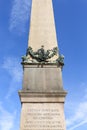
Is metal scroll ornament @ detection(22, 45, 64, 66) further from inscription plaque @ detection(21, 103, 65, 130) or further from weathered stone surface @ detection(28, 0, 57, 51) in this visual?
inscription plaque @ detection(21, 103, 65, 130)

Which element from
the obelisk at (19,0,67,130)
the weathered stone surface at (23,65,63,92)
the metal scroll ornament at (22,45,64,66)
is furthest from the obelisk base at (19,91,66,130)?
the metal scroll ornament at (22,45,64,66)

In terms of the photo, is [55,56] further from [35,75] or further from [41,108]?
[41,108]

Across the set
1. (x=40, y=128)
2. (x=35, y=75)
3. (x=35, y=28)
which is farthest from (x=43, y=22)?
(x=40, y=128)

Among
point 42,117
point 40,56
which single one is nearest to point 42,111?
point 42,117

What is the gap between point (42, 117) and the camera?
33.4 feet

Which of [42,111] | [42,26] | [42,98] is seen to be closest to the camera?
[42,111]

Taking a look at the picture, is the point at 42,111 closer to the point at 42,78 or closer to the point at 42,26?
the point at 42,78

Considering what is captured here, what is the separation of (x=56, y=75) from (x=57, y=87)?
1.91ft

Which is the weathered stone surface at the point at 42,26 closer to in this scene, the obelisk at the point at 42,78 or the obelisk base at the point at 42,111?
the obelisk at the point at 42,78

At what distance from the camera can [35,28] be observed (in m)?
12.7

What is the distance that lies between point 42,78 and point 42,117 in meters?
1.69

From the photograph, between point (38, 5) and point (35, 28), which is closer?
point (35, 28)

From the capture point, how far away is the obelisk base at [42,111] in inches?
394

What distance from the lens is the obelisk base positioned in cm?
1000
